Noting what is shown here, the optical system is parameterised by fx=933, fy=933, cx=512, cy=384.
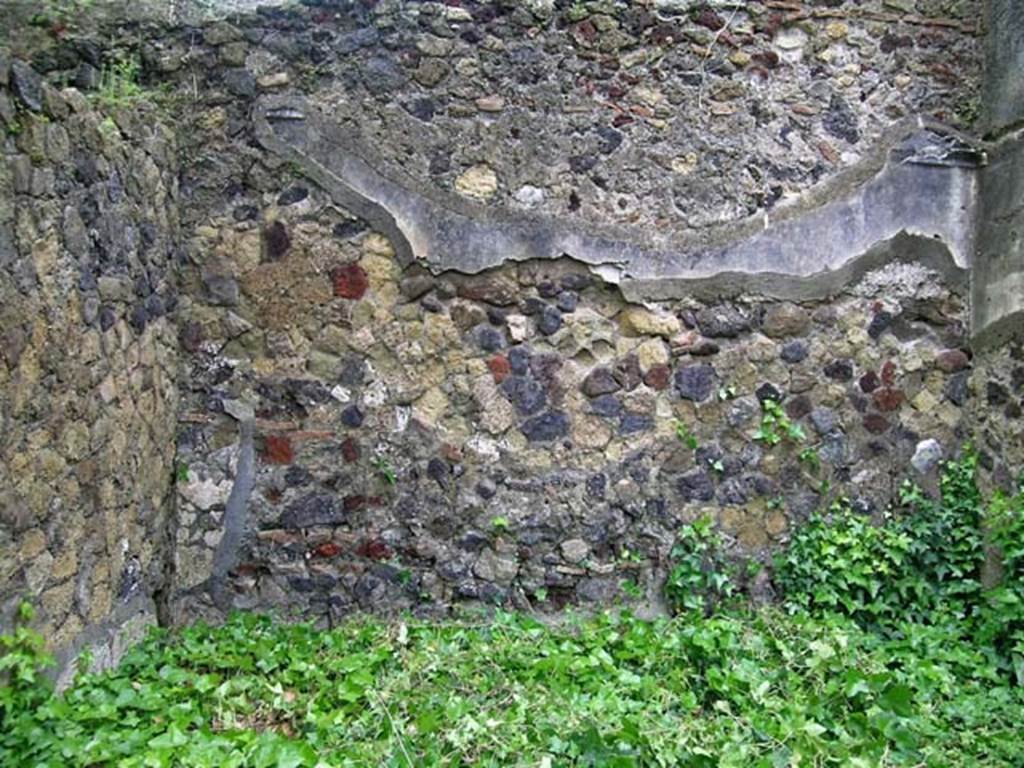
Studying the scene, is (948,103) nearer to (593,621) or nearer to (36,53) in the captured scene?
(593,621)

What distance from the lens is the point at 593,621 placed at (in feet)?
13.9

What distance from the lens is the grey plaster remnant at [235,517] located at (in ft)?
13.6

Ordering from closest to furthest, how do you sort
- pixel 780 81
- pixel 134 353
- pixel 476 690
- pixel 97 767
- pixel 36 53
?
pixel 97 767 < pixel 476 690 < pixel 134 353 < pixel 36 53 < pixel 780 81

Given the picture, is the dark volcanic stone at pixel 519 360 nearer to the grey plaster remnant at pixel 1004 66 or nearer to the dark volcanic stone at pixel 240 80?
the dark volcanic stone at pixel 240 80

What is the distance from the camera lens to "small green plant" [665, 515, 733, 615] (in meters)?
4.29

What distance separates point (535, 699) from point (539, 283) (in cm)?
187

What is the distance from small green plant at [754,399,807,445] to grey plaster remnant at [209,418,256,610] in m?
2.34

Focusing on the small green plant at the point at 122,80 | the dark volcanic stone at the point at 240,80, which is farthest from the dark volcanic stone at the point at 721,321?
the small green plant at the point at 122,80

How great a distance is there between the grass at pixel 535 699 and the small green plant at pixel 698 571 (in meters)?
0.14

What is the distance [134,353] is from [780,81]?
10.4ft

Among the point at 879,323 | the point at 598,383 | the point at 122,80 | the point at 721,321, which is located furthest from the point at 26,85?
the point at 879,323

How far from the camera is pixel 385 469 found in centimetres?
423

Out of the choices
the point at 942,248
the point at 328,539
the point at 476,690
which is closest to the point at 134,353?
the point at 328,539

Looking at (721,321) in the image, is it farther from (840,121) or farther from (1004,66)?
(1004,66)
